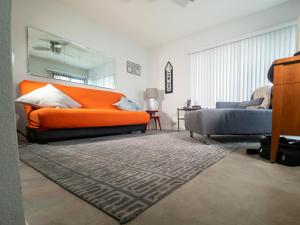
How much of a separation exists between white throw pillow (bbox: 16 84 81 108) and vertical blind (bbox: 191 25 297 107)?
285 centimetres

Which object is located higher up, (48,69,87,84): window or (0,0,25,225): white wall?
(48,69,87,84): window

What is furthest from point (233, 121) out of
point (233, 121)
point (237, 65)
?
point (237, 65)

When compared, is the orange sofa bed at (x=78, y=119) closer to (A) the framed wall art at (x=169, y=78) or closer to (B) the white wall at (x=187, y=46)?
(B) the white wall at (x=187, y=46)

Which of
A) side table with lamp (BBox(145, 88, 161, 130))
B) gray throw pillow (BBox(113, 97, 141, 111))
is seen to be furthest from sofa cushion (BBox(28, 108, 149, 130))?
side table with lamp (BBox(145, 88, 161, 130))

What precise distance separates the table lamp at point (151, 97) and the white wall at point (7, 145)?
3756 mm

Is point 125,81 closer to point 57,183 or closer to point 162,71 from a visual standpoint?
point 162,71

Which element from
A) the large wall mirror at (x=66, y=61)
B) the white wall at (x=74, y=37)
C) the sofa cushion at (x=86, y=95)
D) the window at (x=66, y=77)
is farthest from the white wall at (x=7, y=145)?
the window at (x=66, y=77)

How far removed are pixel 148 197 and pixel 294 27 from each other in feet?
11.9

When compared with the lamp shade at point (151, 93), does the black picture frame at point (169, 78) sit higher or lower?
higher

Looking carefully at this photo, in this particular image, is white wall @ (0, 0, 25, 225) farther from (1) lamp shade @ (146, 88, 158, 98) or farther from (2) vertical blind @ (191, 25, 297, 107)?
(1) lamp shade @ (146, 88, 158, 98)

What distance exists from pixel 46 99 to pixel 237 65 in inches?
138

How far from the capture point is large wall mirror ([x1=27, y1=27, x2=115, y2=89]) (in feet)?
8.00

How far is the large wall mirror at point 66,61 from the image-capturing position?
2.44 m

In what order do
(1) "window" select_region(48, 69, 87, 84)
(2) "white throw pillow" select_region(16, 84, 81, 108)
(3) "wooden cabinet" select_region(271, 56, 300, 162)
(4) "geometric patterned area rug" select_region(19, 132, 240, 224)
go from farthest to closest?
(1) "window" select_region(48, 69, 87, 84) → (2) "white throw pillow" select_region(16, 84, 81, 108) → (3) "wooden cabinet" select_region(271, 56, 300, 162) → (4) "geometric patterned area rug" select_region(19, 132, 240, 224)
